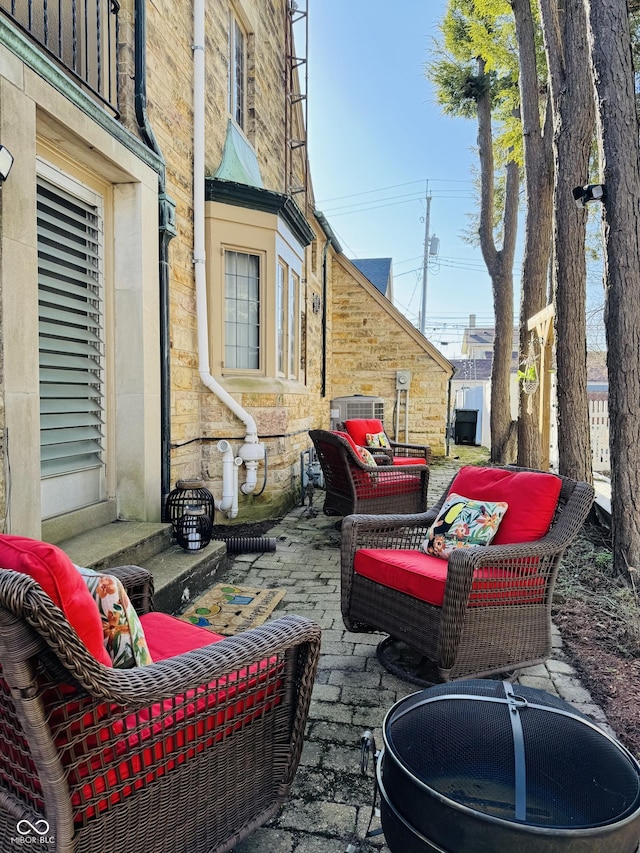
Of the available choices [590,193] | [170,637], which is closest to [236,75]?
[590,193]

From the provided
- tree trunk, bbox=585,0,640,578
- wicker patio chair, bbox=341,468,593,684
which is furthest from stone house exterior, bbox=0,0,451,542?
tree trunk, bbox=585,0,640,578

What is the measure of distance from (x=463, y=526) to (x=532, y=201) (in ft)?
19.0

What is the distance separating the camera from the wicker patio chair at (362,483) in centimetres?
477

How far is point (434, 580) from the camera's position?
239 cm

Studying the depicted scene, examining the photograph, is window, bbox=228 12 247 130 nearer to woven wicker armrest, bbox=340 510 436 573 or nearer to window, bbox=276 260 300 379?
window, bbox=276 260 300 379

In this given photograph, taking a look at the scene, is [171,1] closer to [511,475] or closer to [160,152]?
[160,152]

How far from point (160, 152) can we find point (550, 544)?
3964 millimetres

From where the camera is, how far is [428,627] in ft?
7.79

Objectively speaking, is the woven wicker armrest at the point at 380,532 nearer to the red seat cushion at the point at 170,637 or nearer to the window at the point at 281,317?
the red seat cushion at the point at 170,637

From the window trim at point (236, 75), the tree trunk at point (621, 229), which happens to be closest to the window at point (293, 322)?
the window trim at point (236, 75)

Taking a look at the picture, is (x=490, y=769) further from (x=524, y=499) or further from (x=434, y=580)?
(x=524, y=499)

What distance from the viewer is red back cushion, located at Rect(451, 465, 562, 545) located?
2602 millimetres

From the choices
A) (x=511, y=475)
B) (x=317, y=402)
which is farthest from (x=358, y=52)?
(x=511, y=475)

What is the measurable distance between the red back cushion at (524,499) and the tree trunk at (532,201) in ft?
13.8
